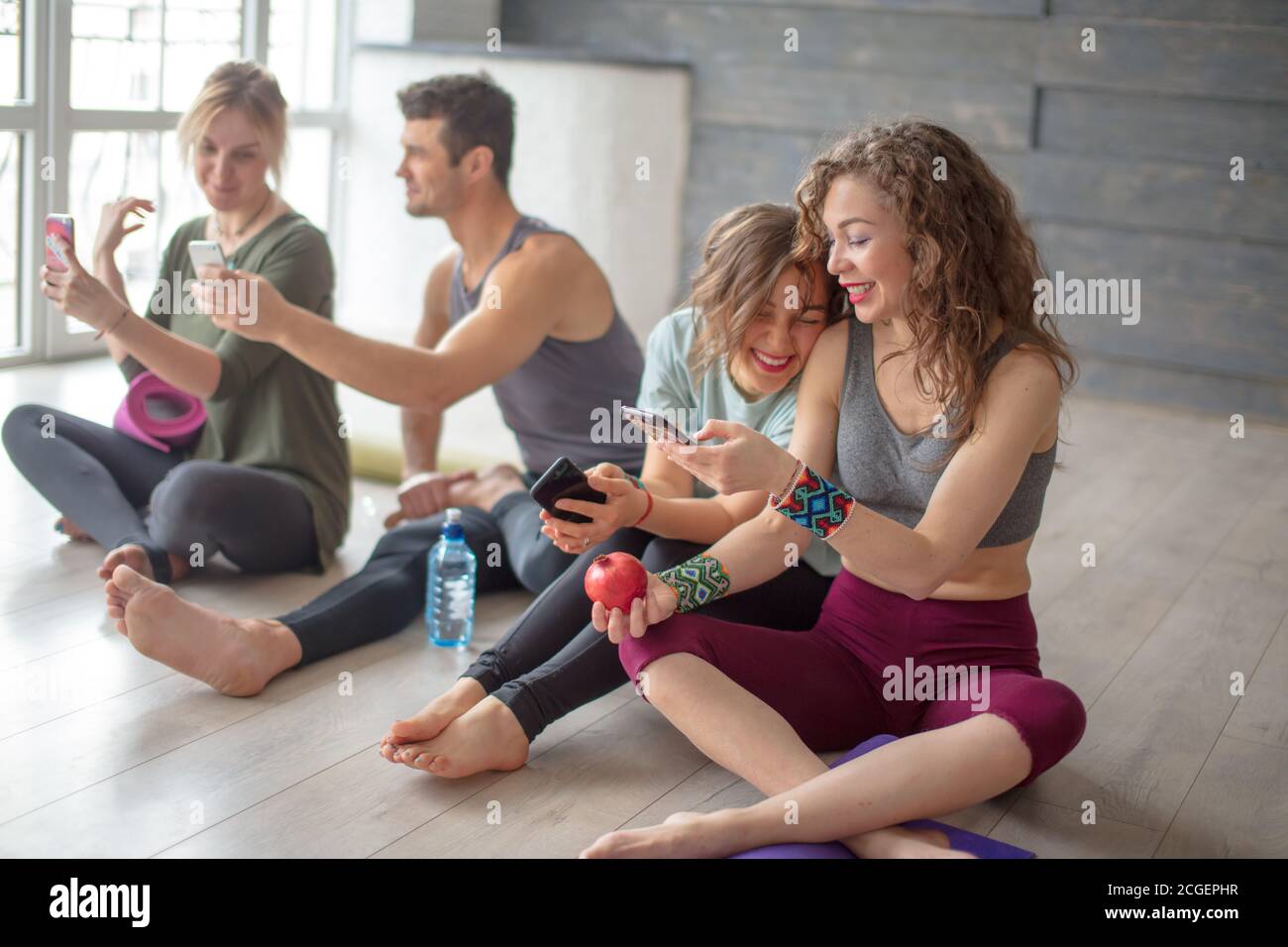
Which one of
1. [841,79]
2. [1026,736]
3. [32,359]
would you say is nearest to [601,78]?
[841,79]

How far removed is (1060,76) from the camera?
15.5ft

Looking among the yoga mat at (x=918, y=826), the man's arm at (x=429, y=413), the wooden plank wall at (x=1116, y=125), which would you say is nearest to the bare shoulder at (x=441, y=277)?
the man's arm at (x=429, y=413)

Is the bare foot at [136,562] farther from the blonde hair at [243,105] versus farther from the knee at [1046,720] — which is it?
the knee at [1046,720]

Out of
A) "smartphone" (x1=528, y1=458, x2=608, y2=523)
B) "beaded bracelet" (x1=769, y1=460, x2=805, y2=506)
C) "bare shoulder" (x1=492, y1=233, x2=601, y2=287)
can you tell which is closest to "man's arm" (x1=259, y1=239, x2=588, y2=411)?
"bare shoulder" (x1=492, y1=233, x2=601, y2=287)

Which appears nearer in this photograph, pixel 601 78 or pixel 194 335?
pixel 194 335

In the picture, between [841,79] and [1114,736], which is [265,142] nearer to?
[1114,736]

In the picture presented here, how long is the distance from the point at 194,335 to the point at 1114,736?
5.81 ft

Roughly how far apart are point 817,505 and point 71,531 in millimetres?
1682

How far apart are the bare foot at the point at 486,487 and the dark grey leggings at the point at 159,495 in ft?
0.92

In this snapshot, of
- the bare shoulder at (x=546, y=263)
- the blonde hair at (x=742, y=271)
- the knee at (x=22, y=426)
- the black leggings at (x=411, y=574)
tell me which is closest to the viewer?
the blonde hair at (x=742, y=271)

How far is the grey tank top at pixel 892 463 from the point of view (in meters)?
1.82

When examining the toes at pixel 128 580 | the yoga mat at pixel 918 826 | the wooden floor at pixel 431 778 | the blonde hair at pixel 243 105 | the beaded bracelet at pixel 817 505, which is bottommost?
the wooden floor at pixel 431 778

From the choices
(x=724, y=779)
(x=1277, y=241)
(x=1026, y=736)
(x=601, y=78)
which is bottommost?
(x=724, y=779)

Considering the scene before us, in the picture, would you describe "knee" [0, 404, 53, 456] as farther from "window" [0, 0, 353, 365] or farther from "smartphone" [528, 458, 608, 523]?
"window" [0, 0, 353, 365]
